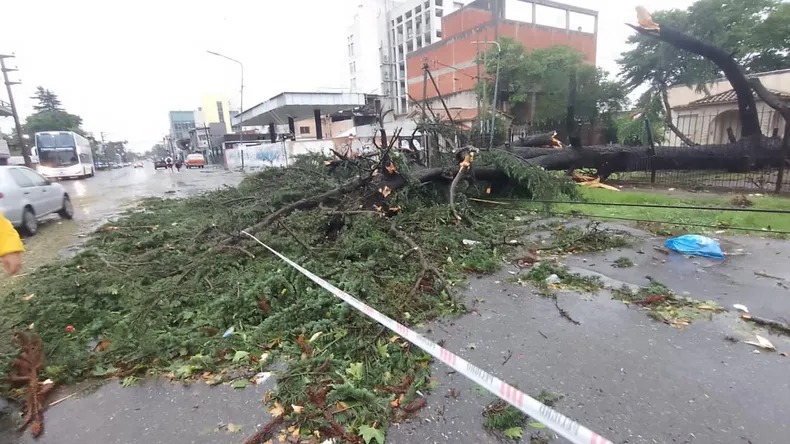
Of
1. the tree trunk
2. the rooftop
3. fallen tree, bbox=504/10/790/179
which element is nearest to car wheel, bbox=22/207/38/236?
fallen tree, bbox=504/10/790/179

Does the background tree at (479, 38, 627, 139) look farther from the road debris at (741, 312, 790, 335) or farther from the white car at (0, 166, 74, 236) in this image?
the road debris at (741, 312, 790, 335)

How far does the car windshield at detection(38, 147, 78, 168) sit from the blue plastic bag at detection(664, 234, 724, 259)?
32.7 meters

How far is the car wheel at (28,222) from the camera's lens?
7.36m

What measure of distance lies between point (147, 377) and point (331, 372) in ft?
4.51

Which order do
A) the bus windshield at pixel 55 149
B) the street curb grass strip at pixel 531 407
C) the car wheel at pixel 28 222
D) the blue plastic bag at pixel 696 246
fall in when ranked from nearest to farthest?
the street curb grass strip at pixel 531 407 → the blue plastic bag at pixel 696 246 → the car wheel at pixel 28 222 → the bus windshield at pixel 55 149

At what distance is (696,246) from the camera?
16.1 ft

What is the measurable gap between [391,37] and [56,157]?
5282cm

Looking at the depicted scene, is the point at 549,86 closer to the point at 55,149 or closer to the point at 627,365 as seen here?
the point at 627,365

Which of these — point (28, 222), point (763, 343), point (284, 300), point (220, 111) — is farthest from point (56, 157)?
point (220, 111)

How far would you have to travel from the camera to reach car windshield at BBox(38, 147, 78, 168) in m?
24.8

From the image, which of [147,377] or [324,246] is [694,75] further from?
[147,377]

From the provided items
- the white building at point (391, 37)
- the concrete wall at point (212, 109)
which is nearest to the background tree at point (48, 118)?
the concrete wall at point (212, 109)

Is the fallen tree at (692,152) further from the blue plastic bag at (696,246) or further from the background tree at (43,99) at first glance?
the background tree at (43,99)

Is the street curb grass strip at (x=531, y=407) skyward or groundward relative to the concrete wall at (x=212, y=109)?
groundward
